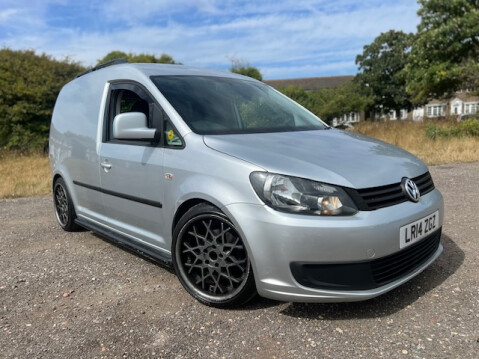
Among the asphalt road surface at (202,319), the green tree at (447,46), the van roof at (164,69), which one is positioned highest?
the green tree at (447,46)

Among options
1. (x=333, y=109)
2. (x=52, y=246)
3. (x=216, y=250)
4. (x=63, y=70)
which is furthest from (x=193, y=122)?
(x=333, y=109)

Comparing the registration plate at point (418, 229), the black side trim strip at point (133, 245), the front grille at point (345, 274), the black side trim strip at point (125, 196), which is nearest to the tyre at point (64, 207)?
the black side trim strip at point (133, 245)

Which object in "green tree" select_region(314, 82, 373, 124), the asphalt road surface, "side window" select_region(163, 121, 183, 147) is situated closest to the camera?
the asphalt road surface

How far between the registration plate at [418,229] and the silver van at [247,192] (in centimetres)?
1

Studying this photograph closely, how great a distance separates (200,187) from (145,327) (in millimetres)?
958

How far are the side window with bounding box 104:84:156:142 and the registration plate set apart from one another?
2144 millimetres

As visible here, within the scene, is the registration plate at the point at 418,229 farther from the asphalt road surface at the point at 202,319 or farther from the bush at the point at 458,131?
the bush at the point at 458,131

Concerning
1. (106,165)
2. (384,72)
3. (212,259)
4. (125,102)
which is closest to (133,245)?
(106,165)

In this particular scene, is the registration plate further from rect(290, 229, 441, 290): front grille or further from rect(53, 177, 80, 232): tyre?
rect(53, 177, 80, 232): tyre

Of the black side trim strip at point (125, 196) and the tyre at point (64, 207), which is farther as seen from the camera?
the tyre at point (64, 207)

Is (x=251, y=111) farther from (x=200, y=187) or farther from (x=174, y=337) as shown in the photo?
(x=174, y=337)

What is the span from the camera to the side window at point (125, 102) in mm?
3439

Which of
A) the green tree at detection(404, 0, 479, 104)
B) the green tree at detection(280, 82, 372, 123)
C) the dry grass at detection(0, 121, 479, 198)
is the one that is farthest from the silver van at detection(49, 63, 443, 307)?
the green tree at detection(280, 82, 372, 123)

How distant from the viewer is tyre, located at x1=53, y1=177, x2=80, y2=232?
4555mm
